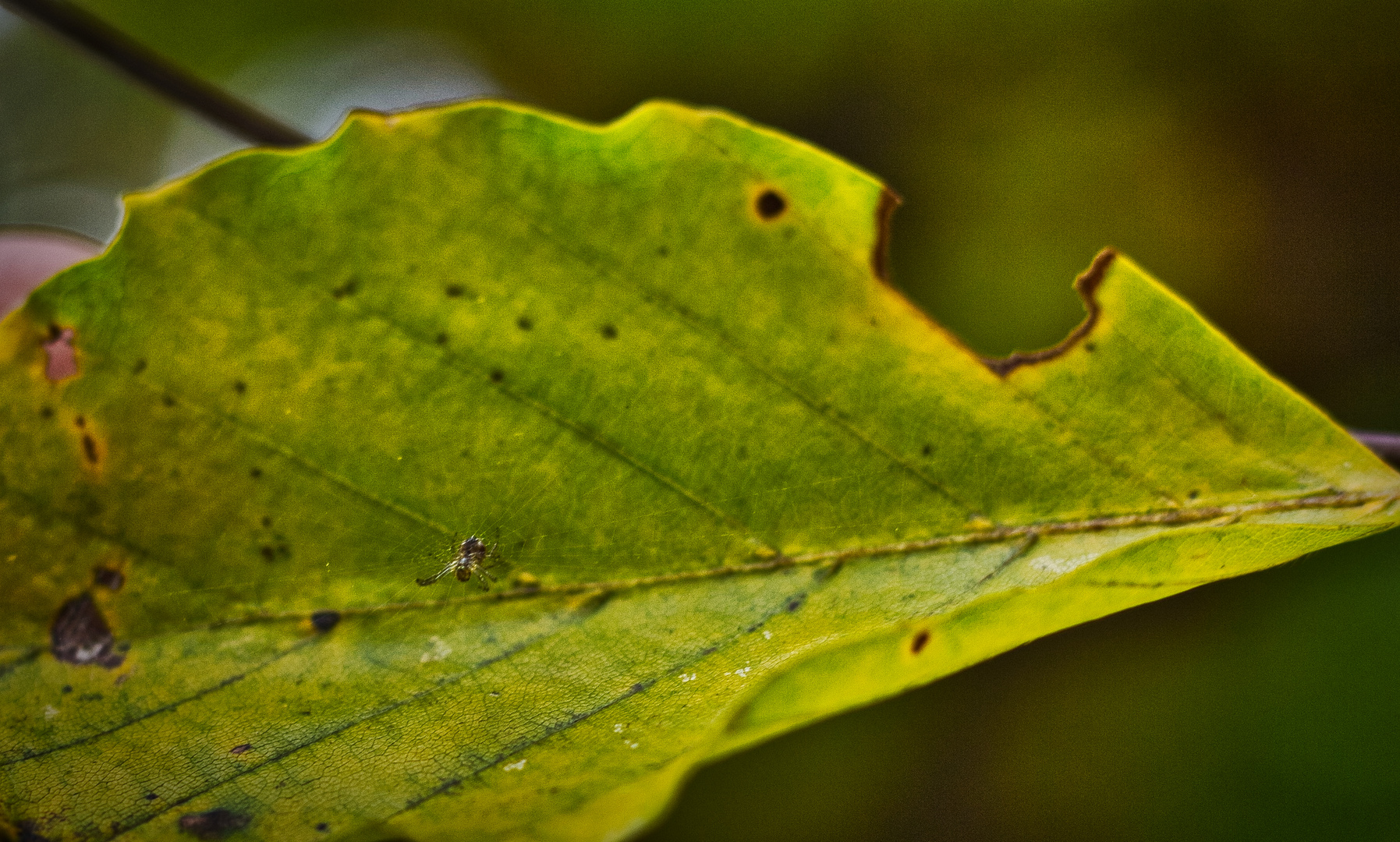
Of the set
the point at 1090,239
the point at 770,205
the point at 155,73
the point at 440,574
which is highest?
the point at 1090,239

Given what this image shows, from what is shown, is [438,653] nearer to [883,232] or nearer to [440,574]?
[440,574]

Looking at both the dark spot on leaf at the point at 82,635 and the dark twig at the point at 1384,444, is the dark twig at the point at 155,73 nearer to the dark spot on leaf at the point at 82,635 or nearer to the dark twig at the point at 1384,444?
the dark spot on leaf at the point at 82,635

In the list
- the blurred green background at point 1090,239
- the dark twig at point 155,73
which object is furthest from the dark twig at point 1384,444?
the dark twig at point 155,73

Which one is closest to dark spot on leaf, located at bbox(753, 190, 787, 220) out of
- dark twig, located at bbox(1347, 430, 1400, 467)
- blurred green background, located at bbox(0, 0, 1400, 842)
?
dark twig, located at bbox(1347, 430, 1400, 467)

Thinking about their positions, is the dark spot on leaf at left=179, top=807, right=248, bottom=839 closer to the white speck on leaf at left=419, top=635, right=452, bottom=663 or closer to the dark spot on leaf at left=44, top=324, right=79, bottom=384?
the white speck on leaf at left=419, top=635, right=452, bottom=663

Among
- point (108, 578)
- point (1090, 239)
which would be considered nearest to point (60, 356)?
point (108, 578)

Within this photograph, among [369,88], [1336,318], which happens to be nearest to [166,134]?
[369,88]
